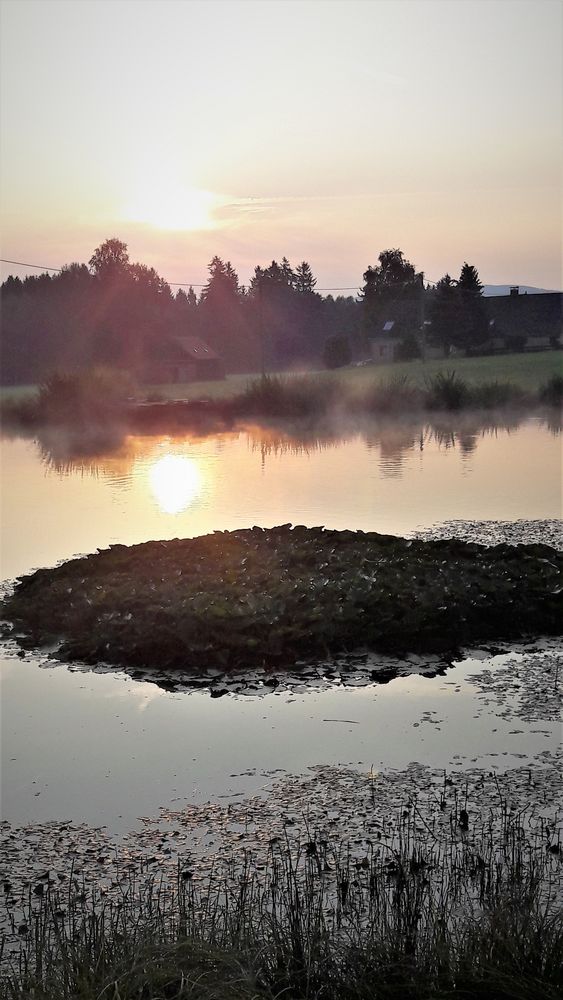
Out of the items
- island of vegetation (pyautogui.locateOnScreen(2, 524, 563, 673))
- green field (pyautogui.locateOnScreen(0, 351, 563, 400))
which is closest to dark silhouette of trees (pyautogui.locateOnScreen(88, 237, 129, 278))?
green field (pyautogui.locateOnScreen(0, 351, 563, 400))

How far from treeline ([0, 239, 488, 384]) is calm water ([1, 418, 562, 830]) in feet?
114

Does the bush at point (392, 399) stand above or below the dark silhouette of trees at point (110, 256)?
below

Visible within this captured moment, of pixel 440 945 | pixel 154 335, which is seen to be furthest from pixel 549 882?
pixel 154 335

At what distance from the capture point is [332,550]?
1336 cm

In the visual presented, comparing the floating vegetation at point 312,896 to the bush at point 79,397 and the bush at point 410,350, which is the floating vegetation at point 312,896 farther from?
the bush at point 410,350

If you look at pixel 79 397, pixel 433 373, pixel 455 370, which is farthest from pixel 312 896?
pixel 433 373

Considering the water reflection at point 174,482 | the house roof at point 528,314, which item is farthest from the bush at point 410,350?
the water reflection at point 174,482

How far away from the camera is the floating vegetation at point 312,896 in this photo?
4680 mm

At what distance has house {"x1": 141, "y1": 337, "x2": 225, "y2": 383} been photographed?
74125 millimetres

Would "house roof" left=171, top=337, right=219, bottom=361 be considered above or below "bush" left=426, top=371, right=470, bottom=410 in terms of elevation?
above

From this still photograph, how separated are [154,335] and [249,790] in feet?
226

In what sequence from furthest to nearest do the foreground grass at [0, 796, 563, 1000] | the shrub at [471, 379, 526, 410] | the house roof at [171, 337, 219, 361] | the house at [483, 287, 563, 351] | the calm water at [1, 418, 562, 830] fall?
1. the house at [483, 287, 563, 351]
2. the house roof at [171, 337, 219, 361]
3. the shrub at [471, 379, 526, 410]
4. the calm water at [1, 418, 562, 830]
5. the foreground grass at [0, 796, 563, 1000]

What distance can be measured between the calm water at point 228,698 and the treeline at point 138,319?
134 ft

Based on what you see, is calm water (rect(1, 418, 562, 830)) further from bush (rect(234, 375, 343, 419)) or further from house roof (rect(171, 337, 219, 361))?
house roof (rect(171, 337, 219, 361))
